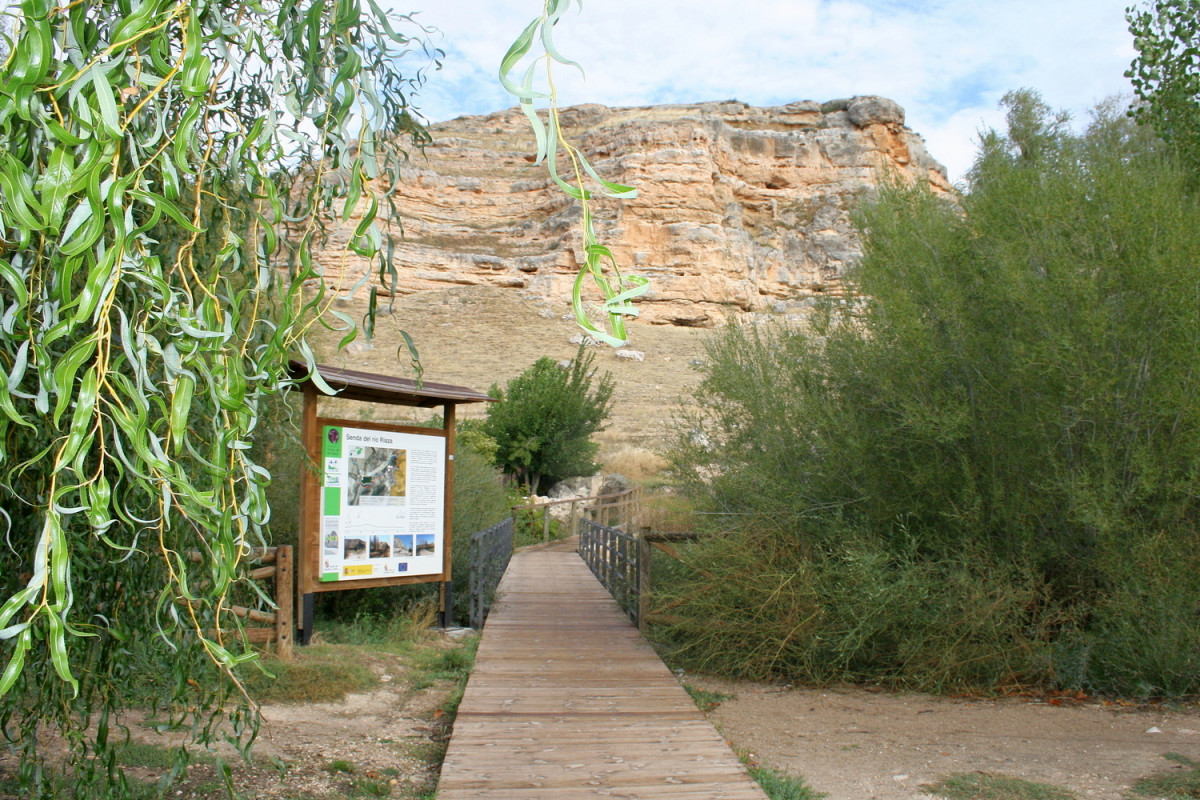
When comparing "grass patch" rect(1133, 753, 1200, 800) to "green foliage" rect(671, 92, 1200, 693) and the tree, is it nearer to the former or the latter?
"green foliage" rect(671, 92, 1200, 693)

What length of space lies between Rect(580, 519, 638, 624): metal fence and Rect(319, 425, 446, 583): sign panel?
1786 mm

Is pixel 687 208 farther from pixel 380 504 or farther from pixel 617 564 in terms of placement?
pixel 380 504

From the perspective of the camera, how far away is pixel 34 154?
1773 millimetres

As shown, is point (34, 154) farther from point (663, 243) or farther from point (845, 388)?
point (663, 243)

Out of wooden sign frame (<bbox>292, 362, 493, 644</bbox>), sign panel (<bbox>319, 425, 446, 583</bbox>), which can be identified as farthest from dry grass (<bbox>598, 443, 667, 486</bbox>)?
wooden sign frame (<bbox>292, 362, 493, 644</bbox>)

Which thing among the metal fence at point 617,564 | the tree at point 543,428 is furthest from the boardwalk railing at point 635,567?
the tree at point 543,428

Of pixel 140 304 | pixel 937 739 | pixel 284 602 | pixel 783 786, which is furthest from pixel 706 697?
pixel 140 304

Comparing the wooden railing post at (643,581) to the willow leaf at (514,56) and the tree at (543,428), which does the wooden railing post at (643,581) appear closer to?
the willow leaf at (514,56)

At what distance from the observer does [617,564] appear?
29.8ft

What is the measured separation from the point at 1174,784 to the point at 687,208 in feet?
166

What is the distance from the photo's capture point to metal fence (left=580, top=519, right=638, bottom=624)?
25.6 ft

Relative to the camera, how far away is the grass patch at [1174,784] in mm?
3699

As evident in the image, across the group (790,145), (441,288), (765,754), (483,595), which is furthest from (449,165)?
(765,754)

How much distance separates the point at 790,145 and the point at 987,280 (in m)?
54.3
